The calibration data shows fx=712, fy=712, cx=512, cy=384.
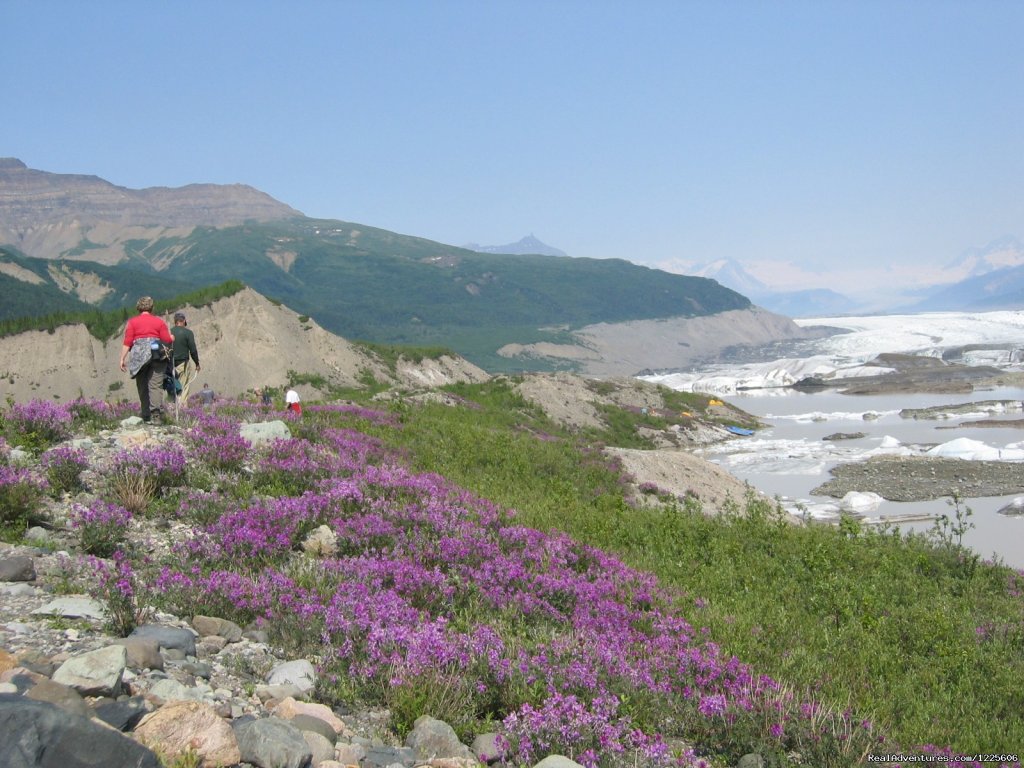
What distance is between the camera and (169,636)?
5051mm

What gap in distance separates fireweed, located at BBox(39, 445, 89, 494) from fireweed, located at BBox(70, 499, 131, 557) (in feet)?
3.68

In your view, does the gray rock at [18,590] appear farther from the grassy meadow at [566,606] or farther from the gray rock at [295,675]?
the gray rock at [295,675]

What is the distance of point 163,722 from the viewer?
12.2ft

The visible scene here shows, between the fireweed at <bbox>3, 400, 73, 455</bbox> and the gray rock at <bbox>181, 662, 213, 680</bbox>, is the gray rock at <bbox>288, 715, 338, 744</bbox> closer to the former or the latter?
the gray rock at <bbox>181, 662, 213, 680</bbox>

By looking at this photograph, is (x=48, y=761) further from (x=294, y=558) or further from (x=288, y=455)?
(x=288, y=455)

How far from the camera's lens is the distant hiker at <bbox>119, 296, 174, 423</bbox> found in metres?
12.2

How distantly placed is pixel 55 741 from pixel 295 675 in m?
2.07

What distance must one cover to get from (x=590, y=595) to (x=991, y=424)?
5748cm

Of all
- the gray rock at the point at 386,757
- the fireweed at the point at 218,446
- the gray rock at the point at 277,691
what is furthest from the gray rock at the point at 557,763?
the fireweed at the point at 218,446

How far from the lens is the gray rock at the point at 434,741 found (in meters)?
4.41

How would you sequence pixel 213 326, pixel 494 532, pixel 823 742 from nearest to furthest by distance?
pixel 823 742
pixel 494 532
pixel 213 326

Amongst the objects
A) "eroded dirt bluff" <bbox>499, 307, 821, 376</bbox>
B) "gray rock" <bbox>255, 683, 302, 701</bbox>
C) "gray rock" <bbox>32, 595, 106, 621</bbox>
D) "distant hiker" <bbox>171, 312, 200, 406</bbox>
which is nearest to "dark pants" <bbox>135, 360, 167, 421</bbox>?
"distant hiker" <bbox>171, 312, 200, 406</bbox>

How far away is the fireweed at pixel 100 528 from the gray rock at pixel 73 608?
5.08ft

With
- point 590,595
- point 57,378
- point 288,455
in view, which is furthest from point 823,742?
point 57,378
